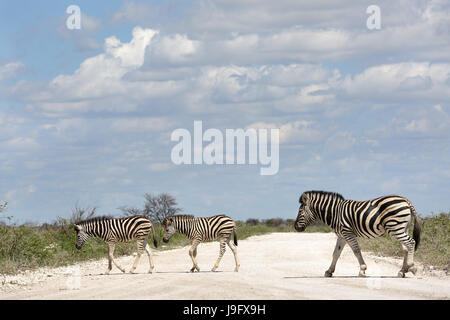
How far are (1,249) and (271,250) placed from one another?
34.1 feet

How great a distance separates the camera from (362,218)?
18.3 m

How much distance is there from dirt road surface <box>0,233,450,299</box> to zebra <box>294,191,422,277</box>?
77cm

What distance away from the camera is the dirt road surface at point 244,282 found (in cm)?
1425

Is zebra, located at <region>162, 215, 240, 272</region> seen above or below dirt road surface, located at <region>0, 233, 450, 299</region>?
above

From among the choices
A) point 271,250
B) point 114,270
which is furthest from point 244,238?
point 114,270

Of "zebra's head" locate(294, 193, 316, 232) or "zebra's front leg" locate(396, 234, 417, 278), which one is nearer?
"zebra's front leg" locate(396, 234, 417, 278)

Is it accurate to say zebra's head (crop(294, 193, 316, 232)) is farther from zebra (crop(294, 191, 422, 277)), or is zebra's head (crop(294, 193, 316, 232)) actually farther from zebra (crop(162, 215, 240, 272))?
zebra (crop(162, 215, 240, 272))

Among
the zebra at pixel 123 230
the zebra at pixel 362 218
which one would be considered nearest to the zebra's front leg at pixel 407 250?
the zebra at pixel 362 218

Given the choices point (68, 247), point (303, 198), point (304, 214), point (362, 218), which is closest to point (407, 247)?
point (362, 218)

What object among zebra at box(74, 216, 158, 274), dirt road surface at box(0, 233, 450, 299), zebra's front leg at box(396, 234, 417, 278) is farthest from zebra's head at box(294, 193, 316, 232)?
zebra at box(74, 216, 158, 274)

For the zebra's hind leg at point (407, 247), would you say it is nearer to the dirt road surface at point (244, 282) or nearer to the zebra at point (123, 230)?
the dirt road surface at point (244, 282)

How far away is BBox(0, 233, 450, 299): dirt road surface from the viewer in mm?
14250

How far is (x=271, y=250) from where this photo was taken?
28641 mm
